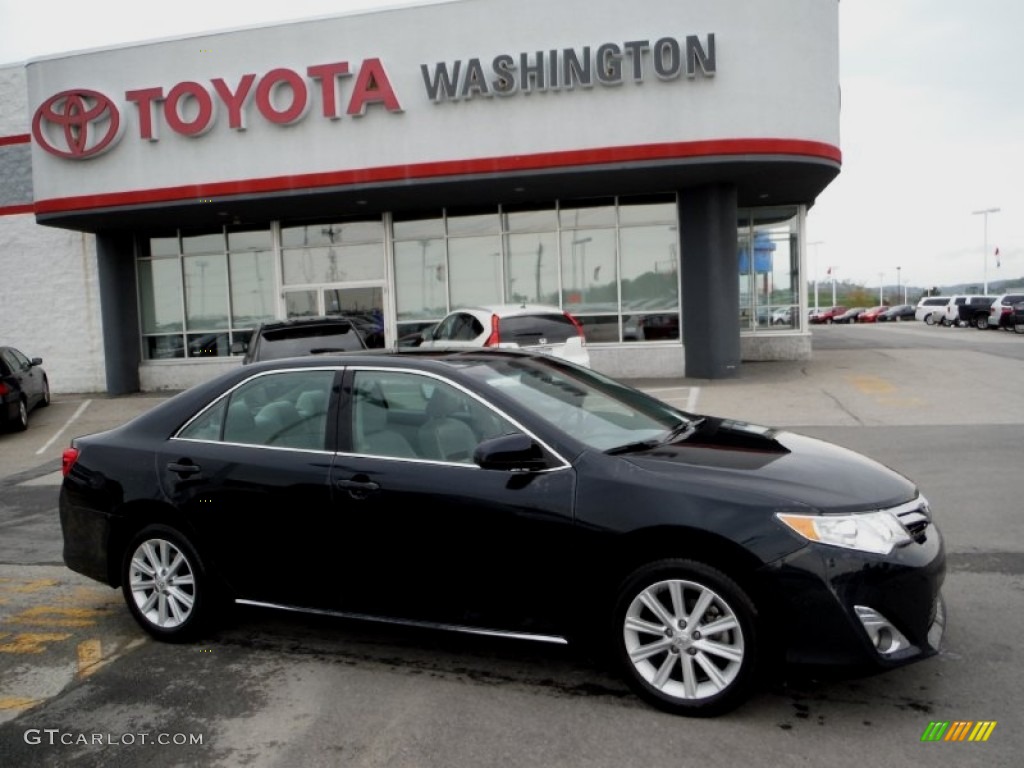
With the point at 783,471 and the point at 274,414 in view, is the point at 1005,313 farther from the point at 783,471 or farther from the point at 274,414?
the point at 274,414

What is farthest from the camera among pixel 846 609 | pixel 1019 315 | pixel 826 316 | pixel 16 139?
pixel 826 316

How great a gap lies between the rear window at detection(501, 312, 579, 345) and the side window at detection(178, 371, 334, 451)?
7627 millimetres

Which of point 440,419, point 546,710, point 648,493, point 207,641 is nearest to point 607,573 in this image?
point 648,493

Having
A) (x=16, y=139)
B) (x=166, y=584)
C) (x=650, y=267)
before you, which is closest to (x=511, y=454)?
(x=166, y=584)

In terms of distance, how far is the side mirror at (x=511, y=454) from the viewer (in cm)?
389

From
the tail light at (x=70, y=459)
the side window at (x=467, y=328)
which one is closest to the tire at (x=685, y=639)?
the tail light at (x=70, y=459)

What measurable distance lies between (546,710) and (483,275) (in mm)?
15575

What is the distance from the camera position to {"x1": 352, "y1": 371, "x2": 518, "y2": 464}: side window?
4227 millimetres

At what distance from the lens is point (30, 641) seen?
4996mm

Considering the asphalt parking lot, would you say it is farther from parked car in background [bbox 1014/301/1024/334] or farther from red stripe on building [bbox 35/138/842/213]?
parked car in background [bbox 1014/301/1024/334]

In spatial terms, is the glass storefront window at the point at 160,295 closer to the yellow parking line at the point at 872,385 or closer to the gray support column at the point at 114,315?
the gray support column at the point at 114,315

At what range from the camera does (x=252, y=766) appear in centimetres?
347

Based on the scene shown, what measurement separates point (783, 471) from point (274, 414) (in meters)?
2.60

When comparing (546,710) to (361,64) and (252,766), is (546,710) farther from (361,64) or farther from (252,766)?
(361,64)
